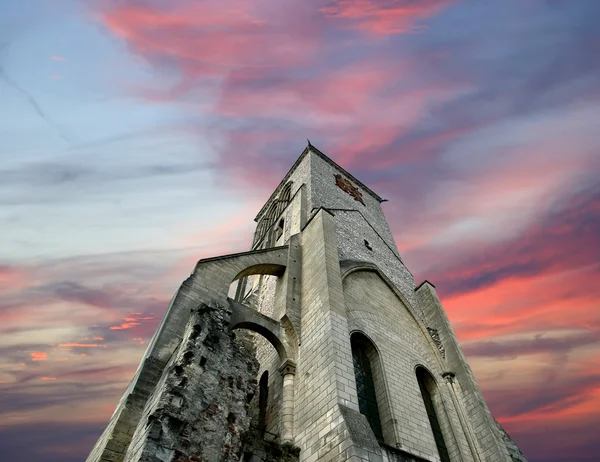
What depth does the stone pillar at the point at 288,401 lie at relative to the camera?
757 centimetres

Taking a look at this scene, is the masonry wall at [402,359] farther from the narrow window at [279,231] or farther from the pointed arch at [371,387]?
the narrow window at [279,231]

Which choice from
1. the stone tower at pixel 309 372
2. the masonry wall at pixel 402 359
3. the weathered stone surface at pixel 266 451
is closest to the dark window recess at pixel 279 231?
the stone tower at pixel 309 372

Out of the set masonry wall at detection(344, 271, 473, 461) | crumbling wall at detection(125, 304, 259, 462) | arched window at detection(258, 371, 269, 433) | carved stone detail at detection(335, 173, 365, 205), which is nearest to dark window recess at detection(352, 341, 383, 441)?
masonry wall at detection(344, 271, 473, 461)

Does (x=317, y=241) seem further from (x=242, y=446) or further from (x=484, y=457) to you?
(x=484, y=457)

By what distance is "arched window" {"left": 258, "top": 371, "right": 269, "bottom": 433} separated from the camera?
8953 mm

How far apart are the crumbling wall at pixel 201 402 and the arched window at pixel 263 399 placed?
7.53 ft

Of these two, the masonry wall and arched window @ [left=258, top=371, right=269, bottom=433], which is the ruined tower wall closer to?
the masonry wall

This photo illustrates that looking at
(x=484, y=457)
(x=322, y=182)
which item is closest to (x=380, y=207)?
(x=322, y=182)

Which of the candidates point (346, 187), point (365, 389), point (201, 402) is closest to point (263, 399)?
point (365, 389)

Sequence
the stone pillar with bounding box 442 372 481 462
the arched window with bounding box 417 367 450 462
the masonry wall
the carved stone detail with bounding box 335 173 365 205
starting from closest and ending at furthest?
the masonry wall → the arched window with bounding box 417 367 450 462 → the stone pillar with bounding box 442 372 481 462 → the carved stone detail with bounding box 335 173 365 205

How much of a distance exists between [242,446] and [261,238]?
13.8 m

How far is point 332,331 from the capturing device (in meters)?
8.15

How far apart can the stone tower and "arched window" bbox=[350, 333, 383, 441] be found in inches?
1.3

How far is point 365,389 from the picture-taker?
30.3 feet
